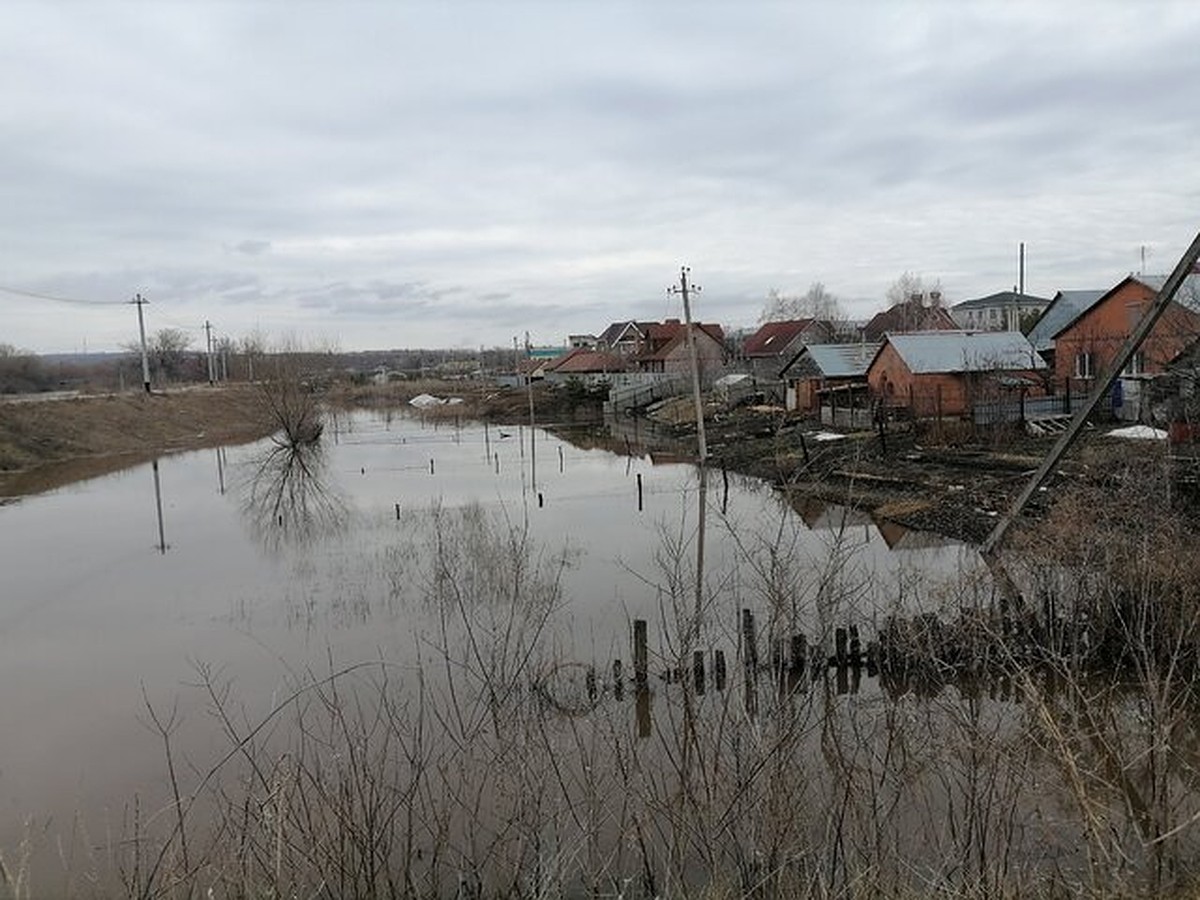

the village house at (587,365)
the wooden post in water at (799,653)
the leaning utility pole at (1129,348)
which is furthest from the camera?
the village house at (587,365)

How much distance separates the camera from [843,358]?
3681 cm

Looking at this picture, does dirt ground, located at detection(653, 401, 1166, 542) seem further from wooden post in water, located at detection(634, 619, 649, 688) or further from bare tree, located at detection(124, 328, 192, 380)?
bare tree, located at detection(124, 328, 192, 380)

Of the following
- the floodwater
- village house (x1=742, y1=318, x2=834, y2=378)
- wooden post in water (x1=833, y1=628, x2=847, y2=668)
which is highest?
village house (x1=742, y1=318, x2=834, y2=378)

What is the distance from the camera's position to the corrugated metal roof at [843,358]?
35938 mm

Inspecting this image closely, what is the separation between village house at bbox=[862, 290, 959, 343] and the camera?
214 ft

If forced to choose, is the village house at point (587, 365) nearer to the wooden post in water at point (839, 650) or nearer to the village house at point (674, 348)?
the village house at point (674, 348)

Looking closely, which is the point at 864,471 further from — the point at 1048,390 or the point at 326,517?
the point at 326,517

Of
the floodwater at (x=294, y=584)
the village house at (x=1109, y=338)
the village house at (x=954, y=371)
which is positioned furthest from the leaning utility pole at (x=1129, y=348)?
the village house at (x=954, y=371)

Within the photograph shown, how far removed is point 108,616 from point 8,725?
4.22m

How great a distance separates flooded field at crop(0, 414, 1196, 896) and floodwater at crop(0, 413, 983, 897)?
74 mm

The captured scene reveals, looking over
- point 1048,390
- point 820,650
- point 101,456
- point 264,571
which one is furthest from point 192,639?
point 101,456

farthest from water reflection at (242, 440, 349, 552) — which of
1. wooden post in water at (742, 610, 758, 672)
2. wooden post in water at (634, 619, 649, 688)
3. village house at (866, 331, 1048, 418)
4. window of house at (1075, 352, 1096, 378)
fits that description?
window of house at (1075, 352, 1096, 378)

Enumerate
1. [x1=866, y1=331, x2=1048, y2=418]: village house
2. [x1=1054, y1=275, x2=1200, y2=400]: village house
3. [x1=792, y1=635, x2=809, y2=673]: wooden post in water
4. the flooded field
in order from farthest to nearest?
[x1=866, y1=331, x2=1048, y2=418]: village house < [x1=1054, y1=275, x2=1200, y2=400]: village house < [x1=792, y1=635, x2=809, y2=673]: wooden post in water < the flooded field

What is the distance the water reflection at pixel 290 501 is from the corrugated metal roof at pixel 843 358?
19787 millimetres
